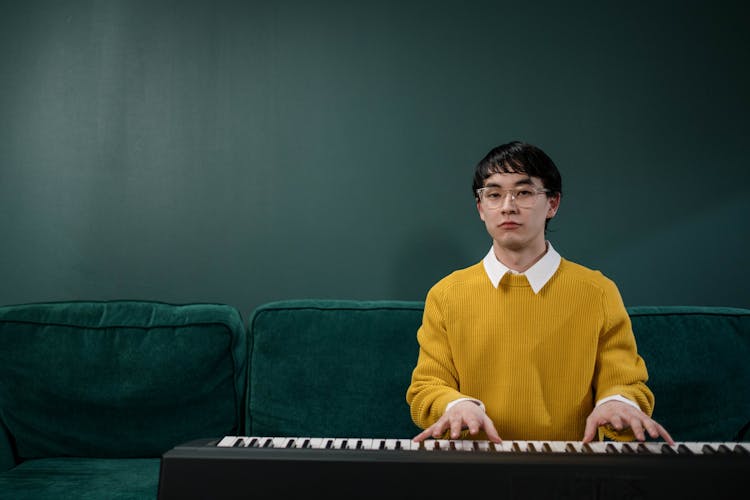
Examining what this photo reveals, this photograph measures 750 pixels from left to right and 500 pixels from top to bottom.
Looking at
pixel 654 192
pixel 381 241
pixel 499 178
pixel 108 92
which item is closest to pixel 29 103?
pixel 108 92

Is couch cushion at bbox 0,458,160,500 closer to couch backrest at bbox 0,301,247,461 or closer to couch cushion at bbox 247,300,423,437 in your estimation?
couch backrest at bbox 0,301,247,461

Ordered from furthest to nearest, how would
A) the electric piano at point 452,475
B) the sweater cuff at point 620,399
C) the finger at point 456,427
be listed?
the sweater cuff at point 620,399
the finger at point 456,427
the electric piano at point 452,475

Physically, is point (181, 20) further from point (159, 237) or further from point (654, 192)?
point (654, 192)

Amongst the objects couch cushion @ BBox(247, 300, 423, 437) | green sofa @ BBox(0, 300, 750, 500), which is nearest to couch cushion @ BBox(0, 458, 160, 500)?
green sofa @ BBox(0, 300, 750, 500)

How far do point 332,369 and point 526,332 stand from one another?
2.15 ft

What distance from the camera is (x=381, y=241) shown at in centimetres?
225

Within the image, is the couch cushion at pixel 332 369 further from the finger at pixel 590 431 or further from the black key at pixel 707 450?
the black key at pixel 707 450

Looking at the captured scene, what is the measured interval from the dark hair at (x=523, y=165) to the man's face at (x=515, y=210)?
0.01 meters

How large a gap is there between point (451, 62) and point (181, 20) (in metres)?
1.12

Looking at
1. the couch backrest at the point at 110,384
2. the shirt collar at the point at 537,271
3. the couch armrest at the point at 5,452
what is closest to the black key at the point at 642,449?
the shirt collar at the point at 537,271

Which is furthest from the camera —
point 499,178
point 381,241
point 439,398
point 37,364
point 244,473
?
point 381,241

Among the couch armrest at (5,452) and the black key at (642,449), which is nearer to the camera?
the black key at (642,449)

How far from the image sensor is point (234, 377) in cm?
179

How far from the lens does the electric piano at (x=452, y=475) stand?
2.31 feet
